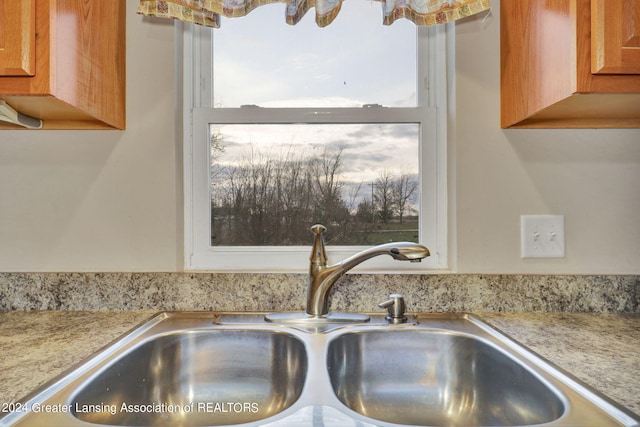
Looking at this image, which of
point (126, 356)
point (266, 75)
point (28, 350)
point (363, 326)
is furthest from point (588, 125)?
point (28, 350)

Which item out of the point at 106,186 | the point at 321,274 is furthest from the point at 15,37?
the point at 321,274

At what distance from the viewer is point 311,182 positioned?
1.27 m

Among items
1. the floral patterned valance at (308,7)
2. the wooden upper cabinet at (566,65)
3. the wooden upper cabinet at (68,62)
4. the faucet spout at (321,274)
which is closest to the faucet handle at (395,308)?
the faucet spout at (321,274)

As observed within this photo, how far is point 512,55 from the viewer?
41.9 inches

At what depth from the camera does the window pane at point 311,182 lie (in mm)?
1261

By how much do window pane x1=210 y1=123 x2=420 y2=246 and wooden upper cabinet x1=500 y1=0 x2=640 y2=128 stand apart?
360 millimetres

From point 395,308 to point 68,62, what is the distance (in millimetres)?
989

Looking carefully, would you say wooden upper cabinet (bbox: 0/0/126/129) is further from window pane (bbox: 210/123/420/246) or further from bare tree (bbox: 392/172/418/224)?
bare tree (bbox: 392/172/418/224)

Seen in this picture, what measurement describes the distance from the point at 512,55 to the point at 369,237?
26.2 inches

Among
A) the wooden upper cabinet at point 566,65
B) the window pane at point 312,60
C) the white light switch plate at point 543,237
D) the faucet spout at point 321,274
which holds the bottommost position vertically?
the faucet spout at point 321,274

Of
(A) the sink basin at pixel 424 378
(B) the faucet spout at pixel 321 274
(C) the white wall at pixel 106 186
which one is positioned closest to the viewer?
(A) the sink basin at pixel 424 378

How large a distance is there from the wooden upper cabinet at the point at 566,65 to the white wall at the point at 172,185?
0.06 metres

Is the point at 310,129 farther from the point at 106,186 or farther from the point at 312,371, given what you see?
the point at 312,371

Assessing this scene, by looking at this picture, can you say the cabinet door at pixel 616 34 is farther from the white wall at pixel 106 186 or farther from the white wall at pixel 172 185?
the white wall at pixel 106 186
